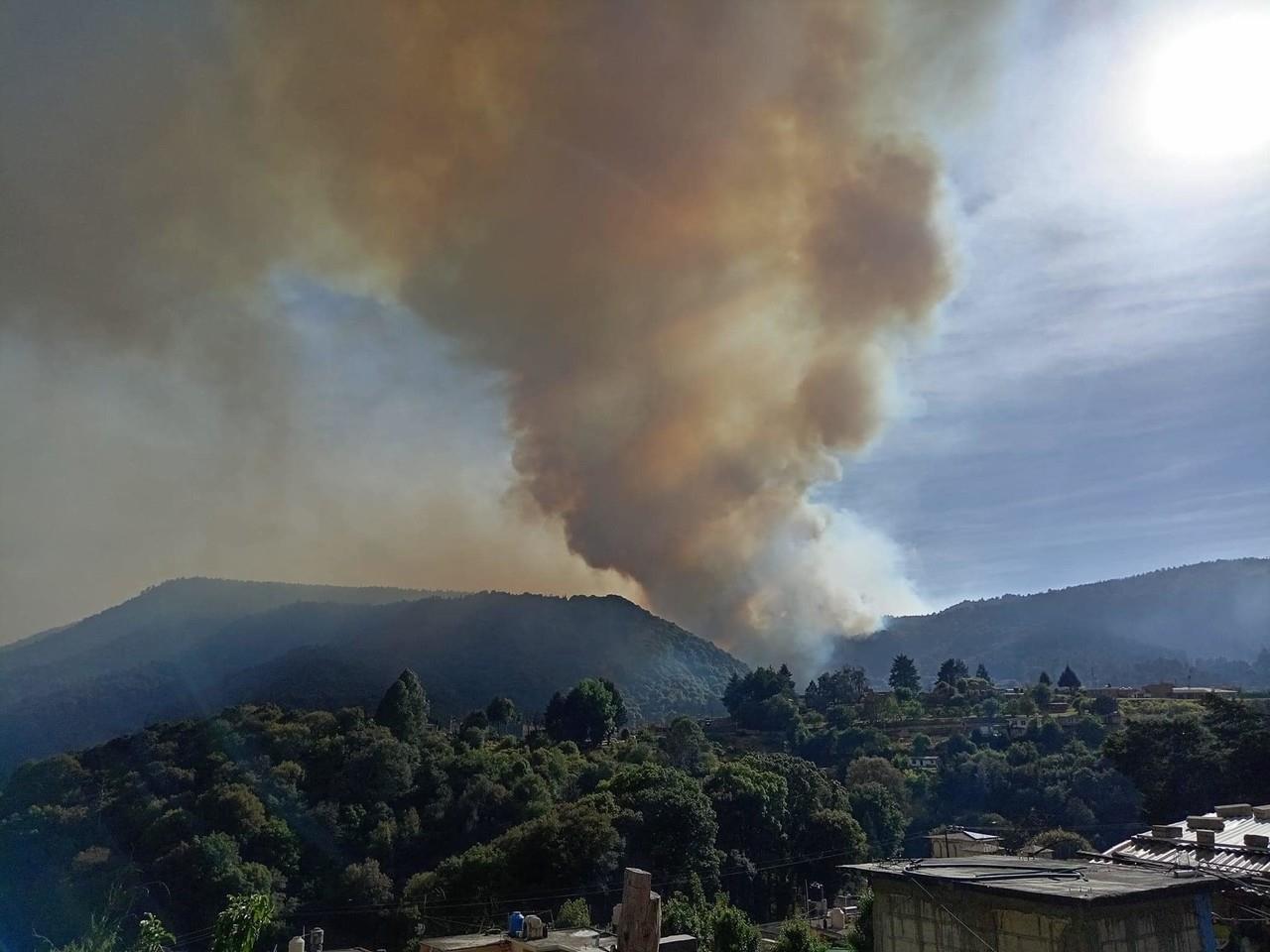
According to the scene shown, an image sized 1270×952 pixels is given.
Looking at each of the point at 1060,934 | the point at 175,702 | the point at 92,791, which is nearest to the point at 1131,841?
the point at 1060,934

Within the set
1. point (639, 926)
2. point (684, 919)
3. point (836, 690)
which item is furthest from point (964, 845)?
point (836, 690)

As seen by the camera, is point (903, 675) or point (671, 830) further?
point (903, 675)

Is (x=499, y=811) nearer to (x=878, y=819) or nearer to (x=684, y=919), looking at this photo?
(x=684, y=919)

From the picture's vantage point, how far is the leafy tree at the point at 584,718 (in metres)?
83.3

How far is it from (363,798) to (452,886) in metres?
17.8

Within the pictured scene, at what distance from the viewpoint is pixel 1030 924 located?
14633 mm

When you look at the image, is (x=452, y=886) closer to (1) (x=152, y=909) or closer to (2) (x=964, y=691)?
(1) (x=152, y=909)

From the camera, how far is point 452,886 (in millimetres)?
41812

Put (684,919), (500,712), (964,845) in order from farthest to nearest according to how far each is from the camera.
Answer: (500,712) → (964,845) → (684,919)

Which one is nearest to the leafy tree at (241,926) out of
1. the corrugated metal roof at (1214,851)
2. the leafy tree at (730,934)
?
the corrugated metal roof at (1214,851)

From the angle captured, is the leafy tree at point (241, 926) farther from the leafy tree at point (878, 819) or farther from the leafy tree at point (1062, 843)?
the leafy tree at point (878, 819)

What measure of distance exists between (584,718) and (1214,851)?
222ft

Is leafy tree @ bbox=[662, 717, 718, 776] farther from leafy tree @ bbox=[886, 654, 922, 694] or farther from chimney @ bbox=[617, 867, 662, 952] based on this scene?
chimney @ bbox=[617, 867, 662, 952]

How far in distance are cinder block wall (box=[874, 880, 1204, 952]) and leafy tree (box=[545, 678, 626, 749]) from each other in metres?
68.5
